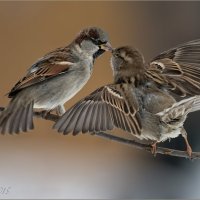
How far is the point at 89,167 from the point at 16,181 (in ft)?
3.69

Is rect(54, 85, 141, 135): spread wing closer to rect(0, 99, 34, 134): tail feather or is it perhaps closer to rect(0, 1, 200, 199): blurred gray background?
rect(0, 99, 34, 134): tail feather

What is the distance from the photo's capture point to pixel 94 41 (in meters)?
2.24

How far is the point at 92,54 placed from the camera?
2.41m

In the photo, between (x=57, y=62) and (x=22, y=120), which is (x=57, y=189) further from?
(x=22, y=120)

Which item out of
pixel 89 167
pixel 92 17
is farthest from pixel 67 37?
pixel 89 167

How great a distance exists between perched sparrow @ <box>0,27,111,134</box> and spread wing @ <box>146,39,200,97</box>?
21cm

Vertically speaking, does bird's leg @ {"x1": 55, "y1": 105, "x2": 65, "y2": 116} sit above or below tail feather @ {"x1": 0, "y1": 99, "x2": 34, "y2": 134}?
below

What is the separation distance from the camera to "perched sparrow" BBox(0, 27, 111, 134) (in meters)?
2.40

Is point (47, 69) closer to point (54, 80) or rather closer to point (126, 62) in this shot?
point (54, 80)

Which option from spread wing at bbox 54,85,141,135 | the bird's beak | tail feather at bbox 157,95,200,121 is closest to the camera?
spread wing at bbox 54,85,141,135

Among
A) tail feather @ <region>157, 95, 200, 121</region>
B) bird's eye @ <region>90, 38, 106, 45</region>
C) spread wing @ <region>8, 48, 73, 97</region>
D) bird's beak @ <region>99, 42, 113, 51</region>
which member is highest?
bird's eye @ <region>90, 38, 106, 45</region>

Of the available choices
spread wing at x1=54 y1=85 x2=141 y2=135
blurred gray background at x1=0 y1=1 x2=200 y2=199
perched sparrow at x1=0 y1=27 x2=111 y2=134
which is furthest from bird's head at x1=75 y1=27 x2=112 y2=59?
blurred gray background at x1=0 y1=1 x2=200 y2=199

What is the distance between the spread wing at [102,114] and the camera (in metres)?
2.01

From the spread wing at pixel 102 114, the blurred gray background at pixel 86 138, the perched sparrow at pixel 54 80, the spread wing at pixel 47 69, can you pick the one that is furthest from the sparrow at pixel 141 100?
A: the blurred gray background at pixel 86 138
